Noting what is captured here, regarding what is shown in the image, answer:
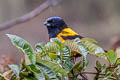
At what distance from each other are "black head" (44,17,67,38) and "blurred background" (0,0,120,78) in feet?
9.57

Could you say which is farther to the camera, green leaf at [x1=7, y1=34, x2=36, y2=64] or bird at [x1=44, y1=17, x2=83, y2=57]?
bird at [x1=44, y1=17, x2=83, y2=57]

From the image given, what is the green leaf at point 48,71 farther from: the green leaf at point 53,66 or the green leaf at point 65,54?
the green leaf at point 65,54

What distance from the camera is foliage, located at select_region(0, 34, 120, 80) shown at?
174 cm

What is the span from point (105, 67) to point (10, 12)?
612cm

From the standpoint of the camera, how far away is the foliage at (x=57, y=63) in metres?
1.74

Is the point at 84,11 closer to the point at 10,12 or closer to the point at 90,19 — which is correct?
the point at 90,19

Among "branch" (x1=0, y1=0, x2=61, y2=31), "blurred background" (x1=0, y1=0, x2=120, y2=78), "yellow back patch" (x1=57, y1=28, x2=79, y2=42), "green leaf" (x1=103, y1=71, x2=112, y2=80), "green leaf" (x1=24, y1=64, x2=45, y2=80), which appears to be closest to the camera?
"green leaf" (x1=24, y1=64, x2=45, y2=80)

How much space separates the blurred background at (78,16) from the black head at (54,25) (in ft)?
9.57

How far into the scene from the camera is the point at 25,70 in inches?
68.9

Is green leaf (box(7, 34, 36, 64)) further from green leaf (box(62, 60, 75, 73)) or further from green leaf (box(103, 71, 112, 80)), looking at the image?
green leaf (box(103, 71, 112, 80))

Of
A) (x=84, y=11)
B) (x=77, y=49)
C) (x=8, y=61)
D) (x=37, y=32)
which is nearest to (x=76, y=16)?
(x=84, y=11)

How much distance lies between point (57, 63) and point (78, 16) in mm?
5920

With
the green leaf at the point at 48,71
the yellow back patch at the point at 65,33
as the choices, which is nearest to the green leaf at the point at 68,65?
the green leaf at the point at 48,71

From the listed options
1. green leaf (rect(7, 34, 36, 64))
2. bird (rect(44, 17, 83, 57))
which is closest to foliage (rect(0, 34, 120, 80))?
green leaf (rect(7, 34, 36, 64))
